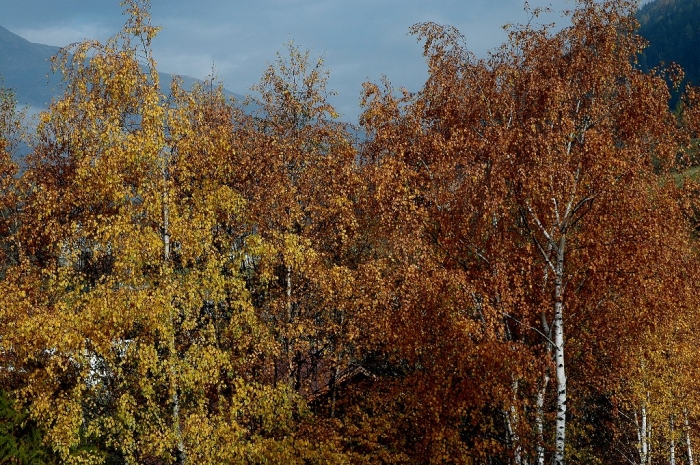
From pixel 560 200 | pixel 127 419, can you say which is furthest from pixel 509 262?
pixel 127 419

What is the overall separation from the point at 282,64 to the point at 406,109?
637cm

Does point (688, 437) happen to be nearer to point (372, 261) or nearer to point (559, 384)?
point (559, 384)

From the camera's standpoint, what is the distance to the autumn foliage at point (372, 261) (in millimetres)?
18391

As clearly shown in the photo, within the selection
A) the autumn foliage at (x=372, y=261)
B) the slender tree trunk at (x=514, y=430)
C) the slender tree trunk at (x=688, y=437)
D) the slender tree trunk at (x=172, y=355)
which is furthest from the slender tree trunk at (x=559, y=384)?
the slender tree trunk at (x=688, y=437)

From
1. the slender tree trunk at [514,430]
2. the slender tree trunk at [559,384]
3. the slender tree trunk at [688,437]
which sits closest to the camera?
the slender tree trunk at [559,384]

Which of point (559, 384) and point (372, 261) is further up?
point (372, 261)

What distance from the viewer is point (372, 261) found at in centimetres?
2328

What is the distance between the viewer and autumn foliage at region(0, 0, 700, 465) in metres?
18.4

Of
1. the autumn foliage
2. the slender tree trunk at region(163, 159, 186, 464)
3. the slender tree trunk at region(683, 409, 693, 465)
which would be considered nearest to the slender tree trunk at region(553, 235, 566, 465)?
the autumn foliage

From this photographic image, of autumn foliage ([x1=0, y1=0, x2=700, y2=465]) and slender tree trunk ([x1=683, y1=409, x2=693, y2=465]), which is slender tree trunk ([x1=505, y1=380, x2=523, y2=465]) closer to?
autumn foliage ([x1=0, y1=0, x2=700, y2=465])

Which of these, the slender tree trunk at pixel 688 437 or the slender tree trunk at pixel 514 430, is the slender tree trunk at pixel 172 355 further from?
the slender tree trunk at pixel 688 437

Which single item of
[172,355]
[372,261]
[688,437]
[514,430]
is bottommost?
[688,437]

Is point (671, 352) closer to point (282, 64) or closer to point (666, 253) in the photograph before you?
point (666, 253)

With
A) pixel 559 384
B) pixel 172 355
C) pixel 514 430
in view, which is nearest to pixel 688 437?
pixel 514 430
